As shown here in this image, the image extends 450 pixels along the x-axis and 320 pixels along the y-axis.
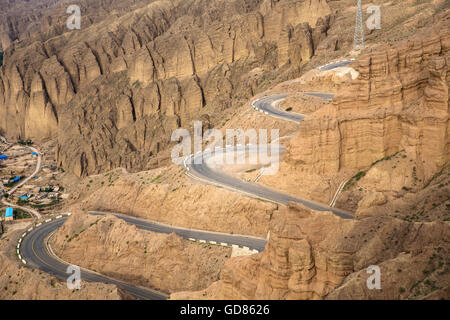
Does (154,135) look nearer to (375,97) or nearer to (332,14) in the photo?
(332,14)

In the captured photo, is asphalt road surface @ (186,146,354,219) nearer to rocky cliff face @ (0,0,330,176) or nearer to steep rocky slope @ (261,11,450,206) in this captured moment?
steep rocky slope @ (261,11,450,206)

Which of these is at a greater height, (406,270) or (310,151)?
(406,270)

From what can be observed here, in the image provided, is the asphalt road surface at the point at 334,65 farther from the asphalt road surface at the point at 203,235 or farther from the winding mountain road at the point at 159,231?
the asphalt road surface at the point at 203,235

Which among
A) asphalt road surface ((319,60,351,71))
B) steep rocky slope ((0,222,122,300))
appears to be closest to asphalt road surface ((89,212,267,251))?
steep rocky slope ((0,222,122,300))

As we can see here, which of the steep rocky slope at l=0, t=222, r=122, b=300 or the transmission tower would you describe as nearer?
the steep rocky slope at l=0, t=222, r=122, b=300

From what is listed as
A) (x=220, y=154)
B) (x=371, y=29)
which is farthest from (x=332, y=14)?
(x=220, y=154)

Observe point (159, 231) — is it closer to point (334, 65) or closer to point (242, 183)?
point (242, 183)
